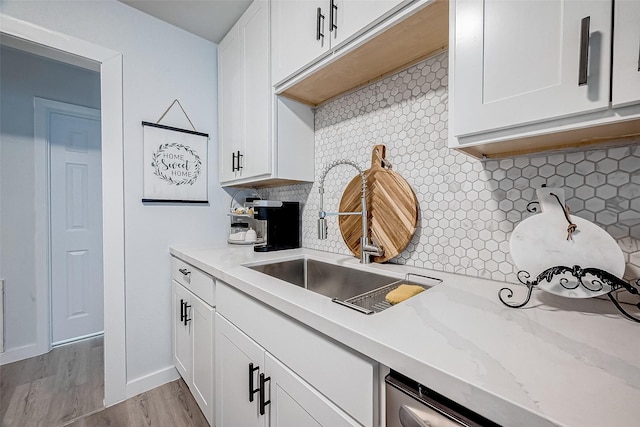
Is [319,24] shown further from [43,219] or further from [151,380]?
[43,219]

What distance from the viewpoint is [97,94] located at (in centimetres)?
251

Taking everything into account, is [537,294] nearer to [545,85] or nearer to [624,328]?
[624,328]

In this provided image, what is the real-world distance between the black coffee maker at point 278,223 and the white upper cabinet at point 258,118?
6.4 inches

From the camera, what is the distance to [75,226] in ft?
7.86

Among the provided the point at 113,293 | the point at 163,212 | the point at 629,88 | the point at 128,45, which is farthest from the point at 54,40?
the point at 629,88

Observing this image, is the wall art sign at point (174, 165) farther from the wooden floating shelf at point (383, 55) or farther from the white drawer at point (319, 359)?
the white drawer at point (319, 359)

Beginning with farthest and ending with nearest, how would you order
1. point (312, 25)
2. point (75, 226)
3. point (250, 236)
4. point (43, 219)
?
point (75, 226) < point (43, 219) < point (250, 236) < point (312, 25)

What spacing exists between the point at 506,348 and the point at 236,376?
3.18ft

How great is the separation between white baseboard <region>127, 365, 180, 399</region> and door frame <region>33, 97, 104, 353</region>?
117 centimetres

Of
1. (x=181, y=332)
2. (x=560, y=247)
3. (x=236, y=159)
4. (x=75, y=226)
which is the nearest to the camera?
(x=560, y=247)

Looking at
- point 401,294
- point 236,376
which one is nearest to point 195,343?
point 236,376

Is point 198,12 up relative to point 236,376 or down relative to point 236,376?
up

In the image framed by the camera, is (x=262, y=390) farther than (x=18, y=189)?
No

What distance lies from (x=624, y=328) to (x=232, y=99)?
2.01m
